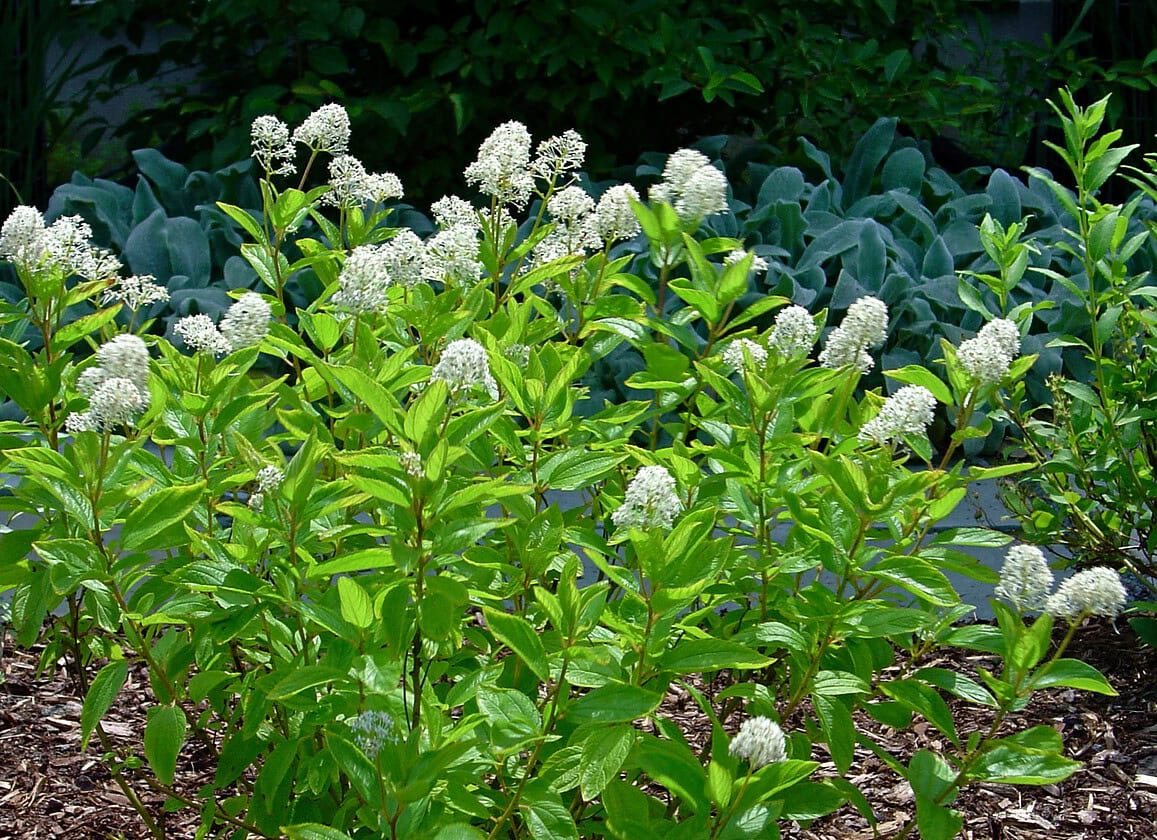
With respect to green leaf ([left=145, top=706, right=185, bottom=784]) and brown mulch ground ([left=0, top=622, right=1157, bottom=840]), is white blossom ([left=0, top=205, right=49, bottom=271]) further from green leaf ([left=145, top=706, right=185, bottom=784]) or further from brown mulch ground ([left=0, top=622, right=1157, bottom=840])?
brown mulch ground ([left=0, top=622, right=1157, bottom=840])

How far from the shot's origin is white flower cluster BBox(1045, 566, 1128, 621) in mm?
1330

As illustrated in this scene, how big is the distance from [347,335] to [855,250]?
8.25 ft

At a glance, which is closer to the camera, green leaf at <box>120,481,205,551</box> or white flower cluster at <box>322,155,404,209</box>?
green leaf at <box>120,481,205,551</box>

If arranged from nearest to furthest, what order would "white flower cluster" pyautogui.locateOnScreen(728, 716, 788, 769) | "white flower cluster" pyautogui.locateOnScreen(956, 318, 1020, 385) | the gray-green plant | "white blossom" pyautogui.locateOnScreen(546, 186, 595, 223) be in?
"white flower cluster" pyautogui.locateOnScreen(728, 716, 788, 769), "white flower cluster" pyautogui.locateOnScreen(956, 318, 1020, 385), "white blossom" pyautogui.locateOnScreen(546, 186, 595, 223), the gray-green plant

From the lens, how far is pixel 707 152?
4855 millimetres

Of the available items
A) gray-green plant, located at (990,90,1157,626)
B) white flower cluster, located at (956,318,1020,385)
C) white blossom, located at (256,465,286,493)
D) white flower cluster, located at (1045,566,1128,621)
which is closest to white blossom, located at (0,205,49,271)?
white blossom, located at (256,465,286,493)

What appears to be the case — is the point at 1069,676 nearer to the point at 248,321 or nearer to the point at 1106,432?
the point at 248,321

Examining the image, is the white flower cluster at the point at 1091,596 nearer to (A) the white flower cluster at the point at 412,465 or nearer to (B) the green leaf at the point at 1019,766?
(B) the green leaf at the point at 1019,766

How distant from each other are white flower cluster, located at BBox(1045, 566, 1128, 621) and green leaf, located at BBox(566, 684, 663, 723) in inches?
17.2

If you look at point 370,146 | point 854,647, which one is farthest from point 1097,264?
point 370,146

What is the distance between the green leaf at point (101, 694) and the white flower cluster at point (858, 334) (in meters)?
0.96

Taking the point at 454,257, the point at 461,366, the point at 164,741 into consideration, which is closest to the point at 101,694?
the point at 164,741

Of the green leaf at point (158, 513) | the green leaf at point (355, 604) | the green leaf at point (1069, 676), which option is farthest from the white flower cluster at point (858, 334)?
the green leaf at point (158, 513)

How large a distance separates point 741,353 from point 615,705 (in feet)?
1.80
